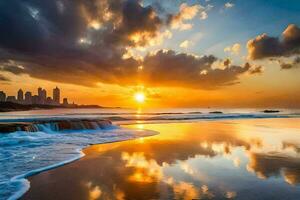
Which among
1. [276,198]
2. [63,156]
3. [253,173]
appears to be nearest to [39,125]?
[63,156]

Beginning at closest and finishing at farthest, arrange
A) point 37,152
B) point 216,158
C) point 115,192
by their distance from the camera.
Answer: point 115,192
point 216,158
point 37,152

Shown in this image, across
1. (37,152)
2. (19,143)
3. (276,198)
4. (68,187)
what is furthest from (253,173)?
(19,143)

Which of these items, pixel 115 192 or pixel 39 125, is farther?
pixel 39 125

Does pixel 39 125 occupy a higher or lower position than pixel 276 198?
higher

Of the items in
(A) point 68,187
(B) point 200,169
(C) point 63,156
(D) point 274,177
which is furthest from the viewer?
(C) point 63,156

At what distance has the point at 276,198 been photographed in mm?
5430

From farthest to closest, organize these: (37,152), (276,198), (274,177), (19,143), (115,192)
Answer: (19,143)
(37,152)
(274,177)
(115,192)
(276,198)

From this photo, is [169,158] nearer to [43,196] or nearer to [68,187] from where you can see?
[68,187]

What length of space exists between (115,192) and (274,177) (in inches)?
184

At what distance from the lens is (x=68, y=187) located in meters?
6.27

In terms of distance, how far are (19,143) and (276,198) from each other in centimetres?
1410

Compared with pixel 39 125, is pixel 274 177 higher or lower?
lower

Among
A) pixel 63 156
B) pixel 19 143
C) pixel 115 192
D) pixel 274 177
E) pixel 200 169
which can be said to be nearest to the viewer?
pixel 115 192

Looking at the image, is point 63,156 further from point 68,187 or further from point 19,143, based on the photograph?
point 19,143
